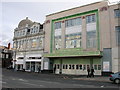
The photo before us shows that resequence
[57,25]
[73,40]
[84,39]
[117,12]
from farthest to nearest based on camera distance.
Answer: [57,25] < [73,40] < [84,39] < [117,12]

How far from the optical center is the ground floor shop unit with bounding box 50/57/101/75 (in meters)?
30.0

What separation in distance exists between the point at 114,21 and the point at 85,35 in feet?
19.6

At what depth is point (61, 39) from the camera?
1394 inches

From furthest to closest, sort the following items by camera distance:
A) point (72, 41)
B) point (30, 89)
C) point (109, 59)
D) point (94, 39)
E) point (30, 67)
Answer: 1. point (30, 67)
2. point (72, 41)
3. point (94, 39)
4. point (109, 59)
5. point (30, 89)

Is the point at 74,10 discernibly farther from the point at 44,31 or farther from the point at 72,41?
the point at 44,31

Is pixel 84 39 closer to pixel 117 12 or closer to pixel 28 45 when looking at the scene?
pixel 117 12

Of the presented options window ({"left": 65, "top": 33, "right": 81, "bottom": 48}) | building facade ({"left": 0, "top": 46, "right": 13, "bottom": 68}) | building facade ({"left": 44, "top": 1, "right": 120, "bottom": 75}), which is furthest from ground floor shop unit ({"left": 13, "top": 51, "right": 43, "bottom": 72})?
building facade ({"left": 0, "top": 46, "right": 13, "bottom": 68})

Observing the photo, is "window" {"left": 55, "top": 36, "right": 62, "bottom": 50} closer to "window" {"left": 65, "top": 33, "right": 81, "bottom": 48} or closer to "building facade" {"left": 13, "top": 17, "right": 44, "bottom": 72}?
"window" {"left": 65, "top": 33, "right": 81, "bottom": 48}

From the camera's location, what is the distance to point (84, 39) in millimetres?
31547

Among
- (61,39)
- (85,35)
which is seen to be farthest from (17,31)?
(85,35)

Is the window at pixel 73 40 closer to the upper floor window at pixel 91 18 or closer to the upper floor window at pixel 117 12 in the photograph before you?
the upper floor window at pixel 91 18

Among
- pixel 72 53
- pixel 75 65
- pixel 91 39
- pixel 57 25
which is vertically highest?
pixel 57 25

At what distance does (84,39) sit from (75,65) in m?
5.63

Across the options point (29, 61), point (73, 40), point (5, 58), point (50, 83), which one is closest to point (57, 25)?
point (73, 40)
